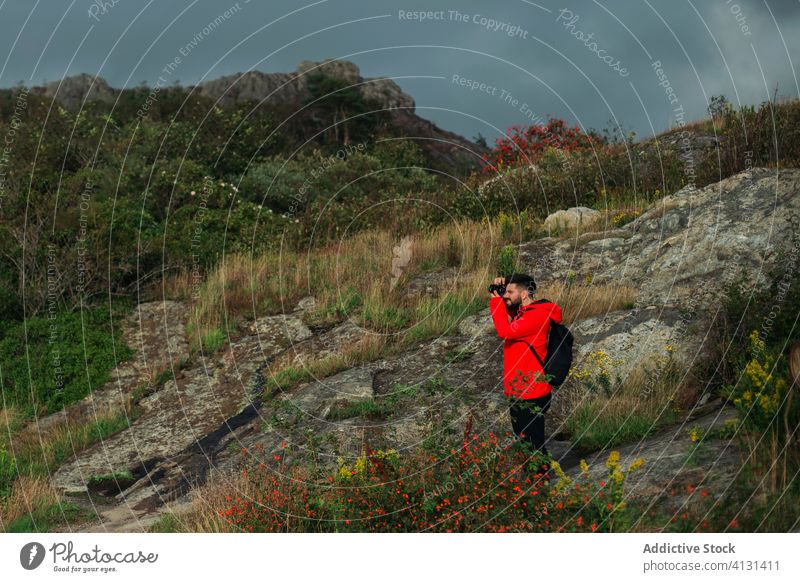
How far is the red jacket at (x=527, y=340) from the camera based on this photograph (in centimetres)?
838

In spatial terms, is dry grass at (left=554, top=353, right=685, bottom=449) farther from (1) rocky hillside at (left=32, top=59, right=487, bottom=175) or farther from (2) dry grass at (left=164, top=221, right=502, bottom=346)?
(1) rocky hillside at (left=32, top=59, right=487, bottom=175)

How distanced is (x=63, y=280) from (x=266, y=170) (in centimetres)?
987

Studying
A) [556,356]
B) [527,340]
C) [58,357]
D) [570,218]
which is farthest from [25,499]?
[570,218]

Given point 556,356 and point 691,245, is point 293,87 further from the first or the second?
point 556,356

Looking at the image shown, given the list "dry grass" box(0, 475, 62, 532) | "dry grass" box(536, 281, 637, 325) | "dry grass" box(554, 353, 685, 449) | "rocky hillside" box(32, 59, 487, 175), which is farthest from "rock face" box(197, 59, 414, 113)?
"dry grass" box(0, 475, 62, 532)

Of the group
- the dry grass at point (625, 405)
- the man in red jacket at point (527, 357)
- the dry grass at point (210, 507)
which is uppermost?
the man in red jacket at point (527, 357)

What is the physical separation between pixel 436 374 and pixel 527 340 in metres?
3.07

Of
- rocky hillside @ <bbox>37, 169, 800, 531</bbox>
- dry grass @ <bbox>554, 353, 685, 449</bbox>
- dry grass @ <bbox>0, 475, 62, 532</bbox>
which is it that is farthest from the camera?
dry grass @ <bbox>554, 353, 685, 449</bbox>

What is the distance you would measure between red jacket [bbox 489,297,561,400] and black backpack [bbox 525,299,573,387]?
60 mm

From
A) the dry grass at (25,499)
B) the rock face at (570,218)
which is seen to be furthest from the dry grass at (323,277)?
the dry grass at (25,499)

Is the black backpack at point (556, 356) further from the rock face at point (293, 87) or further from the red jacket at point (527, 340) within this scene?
the rock face at point (293, 87)

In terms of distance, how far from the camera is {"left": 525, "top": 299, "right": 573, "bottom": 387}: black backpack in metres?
8.52

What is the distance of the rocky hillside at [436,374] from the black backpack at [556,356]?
97 cm
